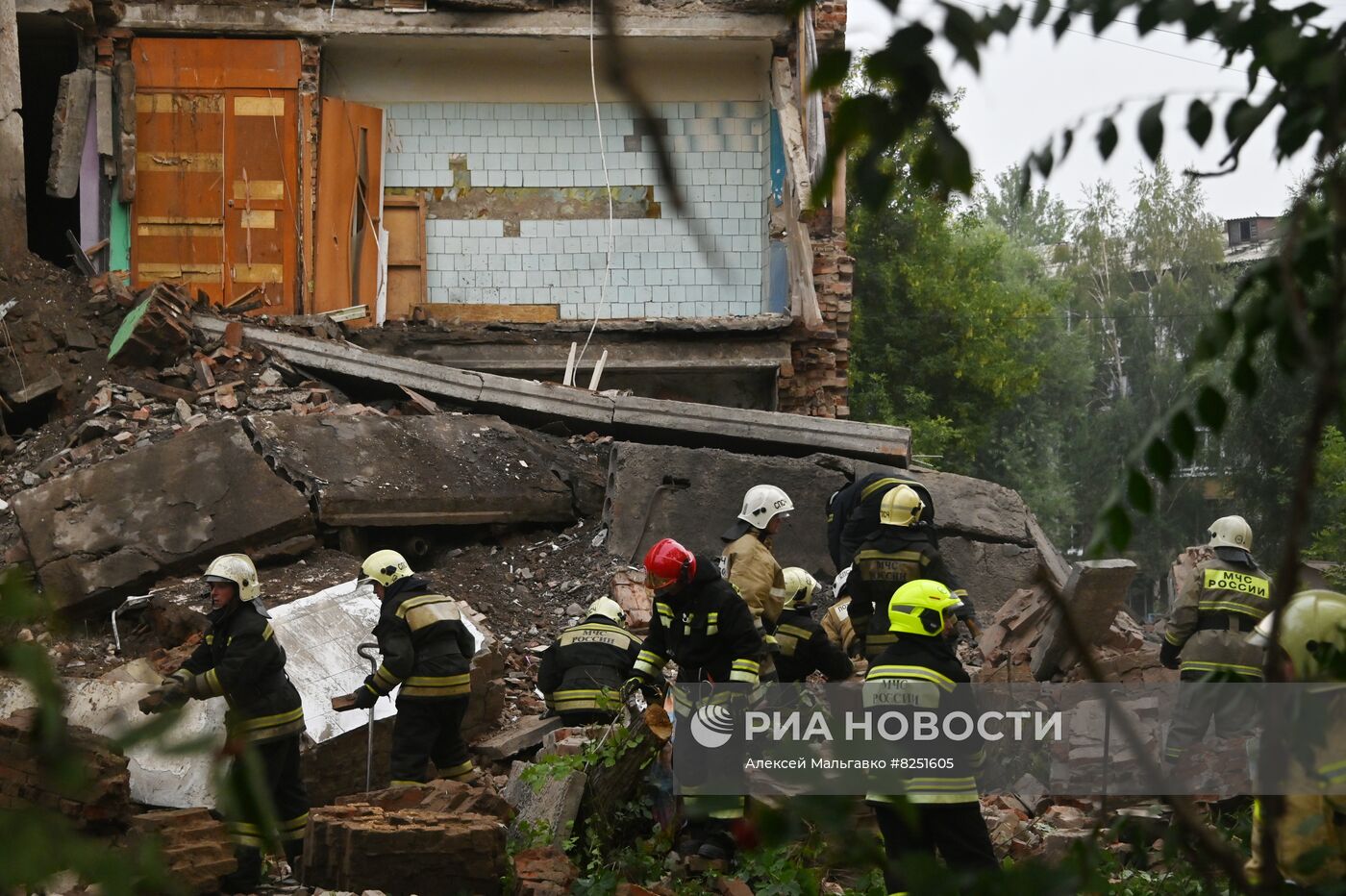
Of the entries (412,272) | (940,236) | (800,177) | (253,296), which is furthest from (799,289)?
(940,236)

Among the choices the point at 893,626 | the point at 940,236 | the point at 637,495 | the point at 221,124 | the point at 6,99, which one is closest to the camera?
the point at 893,626

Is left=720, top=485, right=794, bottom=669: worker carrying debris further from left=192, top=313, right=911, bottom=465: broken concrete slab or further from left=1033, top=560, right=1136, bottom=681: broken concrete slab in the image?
left=192, top=313, right=911, bottom=465: broken concrete slab

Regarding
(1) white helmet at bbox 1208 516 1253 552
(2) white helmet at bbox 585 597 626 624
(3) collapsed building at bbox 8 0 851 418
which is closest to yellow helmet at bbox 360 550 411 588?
(2) white helmet at bbox 585 597 626 624

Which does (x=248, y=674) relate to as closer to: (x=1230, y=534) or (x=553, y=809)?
(x=553, y=809)

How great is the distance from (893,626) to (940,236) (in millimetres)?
28668

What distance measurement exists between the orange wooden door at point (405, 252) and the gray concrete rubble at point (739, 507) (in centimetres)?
503

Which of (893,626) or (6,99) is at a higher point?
(6,99)

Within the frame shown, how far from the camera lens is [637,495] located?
12.6 m

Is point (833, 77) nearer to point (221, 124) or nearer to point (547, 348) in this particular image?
point (547, 348)

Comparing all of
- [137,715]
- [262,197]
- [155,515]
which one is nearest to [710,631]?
[137,715]

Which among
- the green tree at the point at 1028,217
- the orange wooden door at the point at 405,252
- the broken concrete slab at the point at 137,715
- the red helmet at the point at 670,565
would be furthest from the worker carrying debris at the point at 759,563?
the green tree at the point at 1028,217

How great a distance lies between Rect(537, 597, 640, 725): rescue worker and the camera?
8977mm

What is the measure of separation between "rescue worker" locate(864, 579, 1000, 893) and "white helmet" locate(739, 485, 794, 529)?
3.06m

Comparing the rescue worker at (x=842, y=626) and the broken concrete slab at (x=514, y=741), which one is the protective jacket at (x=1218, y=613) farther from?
the broken concrete slab at (x=514, y=741)
